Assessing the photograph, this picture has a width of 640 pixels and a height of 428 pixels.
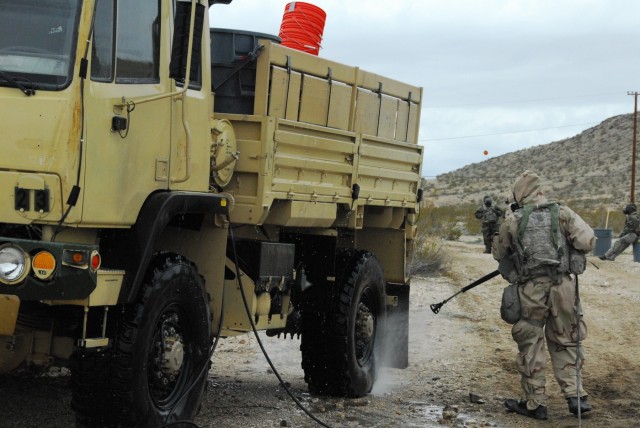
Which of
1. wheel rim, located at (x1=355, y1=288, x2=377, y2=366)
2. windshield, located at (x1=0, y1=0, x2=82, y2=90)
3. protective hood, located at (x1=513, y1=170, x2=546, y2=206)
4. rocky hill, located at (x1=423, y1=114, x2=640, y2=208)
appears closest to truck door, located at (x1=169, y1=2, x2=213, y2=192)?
windshield, located at (x1=0, y1=0, x2=82, y2=90)

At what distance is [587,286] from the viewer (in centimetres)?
2152

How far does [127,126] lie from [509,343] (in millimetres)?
7808

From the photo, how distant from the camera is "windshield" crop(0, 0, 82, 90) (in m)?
5.54

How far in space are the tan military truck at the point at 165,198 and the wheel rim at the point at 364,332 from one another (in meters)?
0.10

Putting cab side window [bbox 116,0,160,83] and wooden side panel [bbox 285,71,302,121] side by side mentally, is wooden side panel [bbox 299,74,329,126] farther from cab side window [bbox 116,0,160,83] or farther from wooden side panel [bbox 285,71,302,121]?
cab side window [bbox 116,0,160,83]

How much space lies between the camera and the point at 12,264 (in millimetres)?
5293

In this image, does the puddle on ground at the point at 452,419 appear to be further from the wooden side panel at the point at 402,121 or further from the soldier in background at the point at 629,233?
the soldier in background at the point at 629,233

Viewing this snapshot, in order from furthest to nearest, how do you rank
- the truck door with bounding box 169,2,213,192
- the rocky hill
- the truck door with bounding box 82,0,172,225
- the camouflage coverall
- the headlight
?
the rocky hill, the camouflage coverall, the truck door with bounding box 169,2,213,192, the truck door with bounding box 82,0,172,225, the headlight

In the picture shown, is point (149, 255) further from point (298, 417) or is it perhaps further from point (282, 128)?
point (298, 417)

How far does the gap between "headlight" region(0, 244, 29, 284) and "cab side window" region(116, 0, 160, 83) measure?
112 cm

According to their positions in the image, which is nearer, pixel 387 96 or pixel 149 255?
pixel 149 255

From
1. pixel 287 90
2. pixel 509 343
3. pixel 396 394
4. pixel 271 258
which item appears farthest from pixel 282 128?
pixel 509 343

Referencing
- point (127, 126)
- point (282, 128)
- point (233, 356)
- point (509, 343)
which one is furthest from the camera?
point (509, 343)

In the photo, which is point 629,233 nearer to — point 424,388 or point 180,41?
point 424,388
